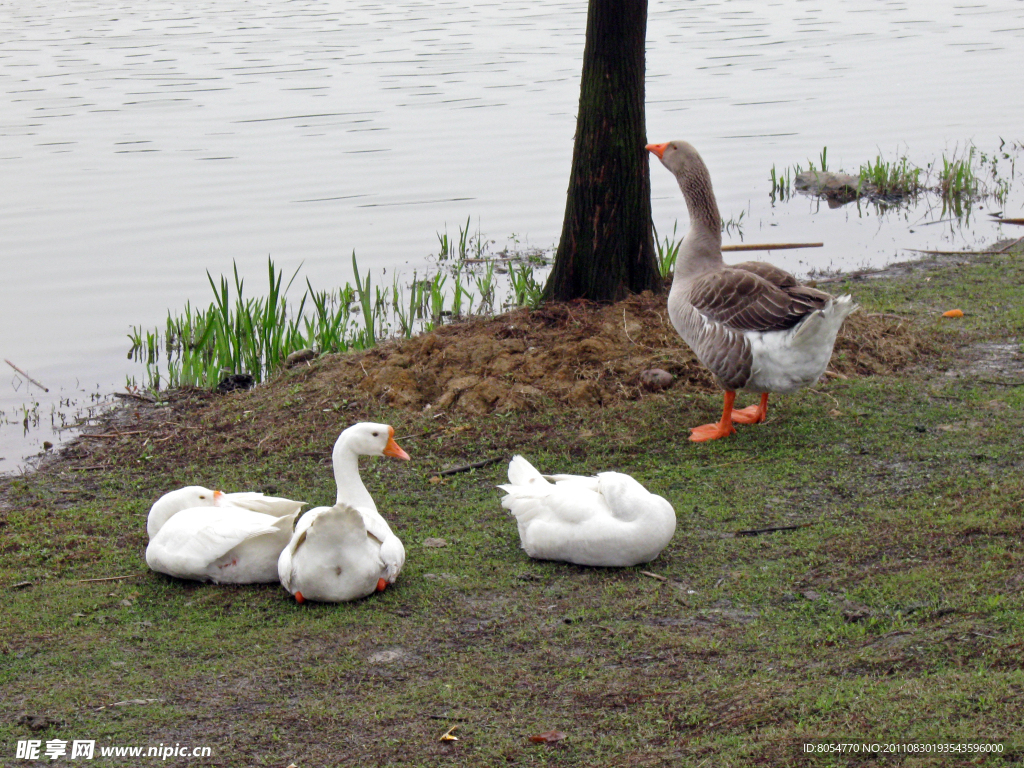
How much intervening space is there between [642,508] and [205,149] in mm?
15134

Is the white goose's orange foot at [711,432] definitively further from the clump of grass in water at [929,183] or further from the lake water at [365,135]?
the clump of grass in water at [929,183]

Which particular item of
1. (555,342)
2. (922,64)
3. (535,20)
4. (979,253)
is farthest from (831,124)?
(535,20)

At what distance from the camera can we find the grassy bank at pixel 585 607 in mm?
3654

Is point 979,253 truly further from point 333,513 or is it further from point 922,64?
point 922,64

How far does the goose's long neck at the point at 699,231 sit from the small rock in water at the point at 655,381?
0.71 m

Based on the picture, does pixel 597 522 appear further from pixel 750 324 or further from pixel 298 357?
pixel 298 357

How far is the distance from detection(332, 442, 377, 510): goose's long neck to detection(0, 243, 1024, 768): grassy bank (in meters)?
0.42

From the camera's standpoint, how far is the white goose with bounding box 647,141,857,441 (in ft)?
20.2

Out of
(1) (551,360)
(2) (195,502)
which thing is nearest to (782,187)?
(1) (551,360)

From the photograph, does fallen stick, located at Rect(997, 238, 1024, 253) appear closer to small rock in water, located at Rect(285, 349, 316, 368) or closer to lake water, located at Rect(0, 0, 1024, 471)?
lake water, located at Rect(0, 0, 1024, 471)

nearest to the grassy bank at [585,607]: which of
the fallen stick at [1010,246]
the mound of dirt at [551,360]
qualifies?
the mound of dirt at [551,360]

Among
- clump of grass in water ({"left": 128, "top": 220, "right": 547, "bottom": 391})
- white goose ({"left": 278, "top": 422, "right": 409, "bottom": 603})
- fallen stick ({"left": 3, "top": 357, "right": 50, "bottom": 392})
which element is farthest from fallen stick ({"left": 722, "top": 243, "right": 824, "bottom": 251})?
white goose ({"left": 278, "top": 422, "right": 409, "bottom": 603})

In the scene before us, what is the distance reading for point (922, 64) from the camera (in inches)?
933

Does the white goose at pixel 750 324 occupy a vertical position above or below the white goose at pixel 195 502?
above
